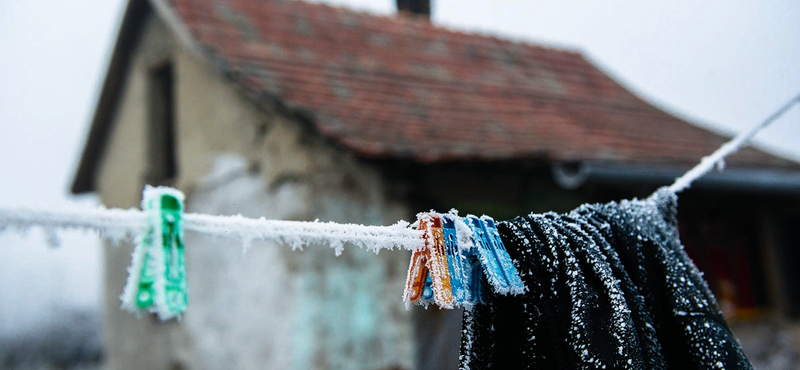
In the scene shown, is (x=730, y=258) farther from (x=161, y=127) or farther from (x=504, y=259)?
(x=504, y=259)

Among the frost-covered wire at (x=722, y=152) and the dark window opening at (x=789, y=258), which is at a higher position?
the dark window opening at (x=789, y=258)

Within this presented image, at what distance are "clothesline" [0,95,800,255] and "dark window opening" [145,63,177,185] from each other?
561 cm

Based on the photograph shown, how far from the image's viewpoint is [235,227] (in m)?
1.03

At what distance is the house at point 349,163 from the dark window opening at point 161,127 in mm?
17

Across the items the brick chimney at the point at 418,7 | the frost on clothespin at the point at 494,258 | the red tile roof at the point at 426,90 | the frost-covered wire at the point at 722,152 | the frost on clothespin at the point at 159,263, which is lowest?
the frost on clothespin at the point at 159,263

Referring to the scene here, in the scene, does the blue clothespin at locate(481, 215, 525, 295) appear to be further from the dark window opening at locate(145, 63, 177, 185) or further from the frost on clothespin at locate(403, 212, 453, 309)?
the dark window opening at locate(145, 63, 177, 185)

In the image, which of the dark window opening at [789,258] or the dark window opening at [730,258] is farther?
the dark window opening at [789,258]

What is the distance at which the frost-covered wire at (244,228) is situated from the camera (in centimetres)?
92

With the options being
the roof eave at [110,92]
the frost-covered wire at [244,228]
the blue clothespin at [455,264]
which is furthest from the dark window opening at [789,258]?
the frost-covered wire at [244,228]

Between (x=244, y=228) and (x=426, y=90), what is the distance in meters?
5.26

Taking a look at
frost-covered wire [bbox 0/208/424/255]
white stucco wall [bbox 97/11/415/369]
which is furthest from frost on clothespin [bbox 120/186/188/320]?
white stucco wall [bbox 97/11/415/369]

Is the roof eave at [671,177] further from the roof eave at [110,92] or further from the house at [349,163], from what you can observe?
the roof eave at [110,92]

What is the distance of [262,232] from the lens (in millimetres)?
1042

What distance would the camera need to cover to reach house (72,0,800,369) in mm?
4625
